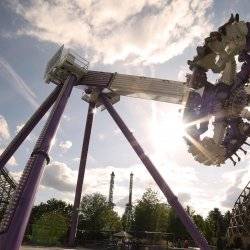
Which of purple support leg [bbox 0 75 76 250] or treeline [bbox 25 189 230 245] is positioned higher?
treeline [bbox 25 189 230 245]

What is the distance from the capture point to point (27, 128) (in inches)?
756

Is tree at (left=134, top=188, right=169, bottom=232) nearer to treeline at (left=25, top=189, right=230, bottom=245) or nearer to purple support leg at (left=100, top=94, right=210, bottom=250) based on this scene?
treeline at (left=25, top=189, right=230, bottom=245)

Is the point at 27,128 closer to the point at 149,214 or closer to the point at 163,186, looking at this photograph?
the point at 163,186

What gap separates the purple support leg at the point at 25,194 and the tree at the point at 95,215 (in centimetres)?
4787

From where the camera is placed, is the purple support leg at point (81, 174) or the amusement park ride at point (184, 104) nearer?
the amusement park ride at point (184, 104)

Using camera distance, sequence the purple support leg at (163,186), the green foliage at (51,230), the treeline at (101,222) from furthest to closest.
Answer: the treeline at (101,222) → the green foliage at (51,230) → the purple support leg at (163,186)

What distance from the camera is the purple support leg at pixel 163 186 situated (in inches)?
562

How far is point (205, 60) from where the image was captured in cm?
648

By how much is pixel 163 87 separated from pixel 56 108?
5.30 m

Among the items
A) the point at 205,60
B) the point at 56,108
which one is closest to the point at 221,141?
the point at 205,60

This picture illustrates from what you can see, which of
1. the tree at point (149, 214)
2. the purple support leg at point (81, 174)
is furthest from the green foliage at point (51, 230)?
the purple support leg at point (81, 174)

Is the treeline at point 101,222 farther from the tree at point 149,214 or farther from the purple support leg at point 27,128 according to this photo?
the purple support leg at point 27,128

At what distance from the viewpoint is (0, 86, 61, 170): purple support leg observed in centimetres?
1835

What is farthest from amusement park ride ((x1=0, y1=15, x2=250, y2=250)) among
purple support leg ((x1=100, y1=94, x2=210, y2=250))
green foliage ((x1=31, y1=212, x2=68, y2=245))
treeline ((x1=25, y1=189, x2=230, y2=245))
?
treeline ((x1=25, y1=189, x2=230, y2=245))
